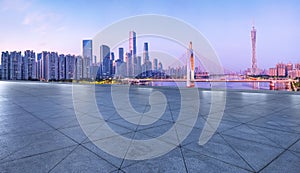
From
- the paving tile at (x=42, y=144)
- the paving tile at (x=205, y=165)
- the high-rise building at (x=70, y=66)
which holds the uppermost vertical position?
the high-rise building at (x=70, y=66)

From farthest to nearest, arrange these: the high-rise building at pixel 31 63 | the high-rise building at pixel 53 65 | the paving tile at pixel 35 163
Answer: the high-rise building at pixel 53 65, the high-rise building at pixel 31 63, the paving tile at pixel 35 163

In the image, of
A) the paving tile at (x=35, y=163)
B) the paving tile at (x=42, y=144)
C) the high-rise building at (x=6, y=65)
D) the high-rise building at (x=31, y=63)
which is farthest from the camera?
the high-rise building at (x=31, y=63)

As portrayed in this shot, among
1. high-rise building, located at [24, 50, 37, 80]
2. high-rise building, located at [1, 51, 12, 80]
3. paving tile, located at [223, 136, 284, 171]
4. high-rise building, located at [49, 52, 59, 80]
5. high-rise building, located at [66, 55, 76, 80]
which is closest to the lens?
paving tile, located at [223, 136, 284, 171]

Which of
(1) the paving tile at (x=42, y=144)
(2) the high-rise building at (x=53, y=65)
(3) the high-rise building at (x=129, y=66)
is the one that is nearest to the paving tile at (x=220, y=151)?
(1) the paving tile at (x=42, y=144)

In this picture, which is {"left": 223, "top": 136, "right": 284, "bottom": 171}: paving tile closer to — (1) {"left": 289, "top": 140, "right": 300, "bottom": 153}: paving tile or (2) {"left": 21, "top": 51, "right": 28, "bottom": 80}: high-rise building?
(1) {"left": 289, "top": 140, "right": 300, "bottom": 153}: paving tile

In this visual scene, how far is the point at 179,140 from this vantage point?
3.17 meters

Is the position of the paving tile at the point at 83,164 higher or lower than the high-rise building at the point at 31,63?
lower

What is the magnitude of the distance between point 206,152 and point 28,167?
7.87ft

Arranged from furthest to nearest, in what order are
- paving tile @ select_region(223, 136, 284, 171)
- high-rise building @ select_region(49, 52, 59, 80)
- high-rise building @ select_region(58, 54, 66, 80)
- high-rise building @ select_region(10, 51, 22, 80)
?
high-rise building @ select_region(58, 54, 66, 80) < high-rise building @ select_region(49, 52, 59, 80) < high-rise building @ select_region(10, 51, 22, 80) < paving tile @ select_region(223, 136, 284, 171)

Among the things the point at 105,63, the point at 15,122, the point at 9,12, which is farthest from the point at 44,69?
the point at 15,122

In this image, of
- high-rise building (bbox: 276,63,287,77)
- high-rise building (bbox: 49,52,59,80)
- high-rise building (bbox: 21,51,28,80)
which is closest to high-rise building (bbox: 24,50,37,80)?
high-rise building (bbox: 21,51,28,80)

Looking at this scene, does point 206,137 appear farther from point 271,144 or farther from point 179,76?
point 179,76

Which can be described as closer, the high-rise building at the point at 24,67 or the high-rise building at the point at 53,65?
the high-rise building at the point at 24,67

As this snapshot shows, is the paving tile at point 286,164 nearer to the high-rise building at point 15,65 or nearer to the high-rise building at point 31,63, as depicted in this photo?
the high-rise building at point 31,63
